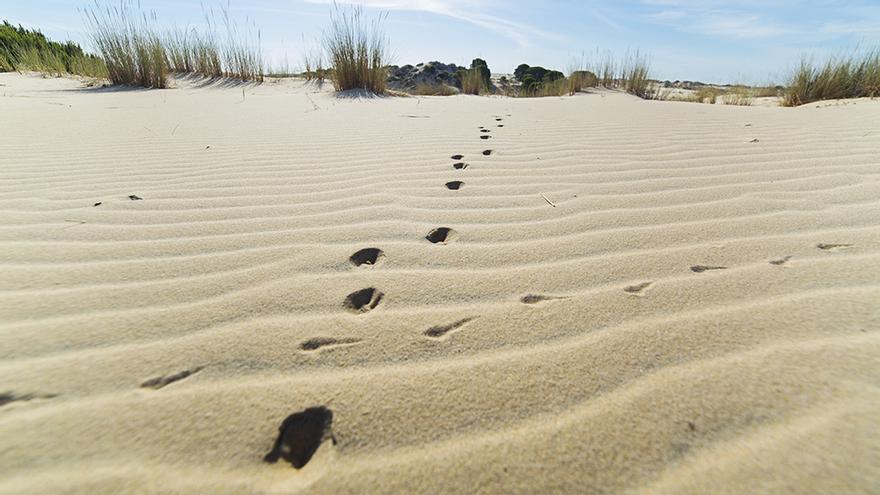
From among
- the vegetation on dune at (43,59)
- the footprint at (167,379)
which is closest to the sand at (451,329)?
the footprint at (167,379)

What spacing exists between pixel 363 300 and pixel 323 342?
208 millimetres

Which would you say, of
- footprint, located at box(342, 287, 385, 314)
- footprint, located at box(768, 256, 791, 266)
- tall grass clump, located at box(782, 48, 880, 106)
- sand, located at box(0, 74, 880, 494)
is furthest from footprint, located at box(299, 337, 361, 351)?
tall grass clump, located at box(782, 48, 880, 106)

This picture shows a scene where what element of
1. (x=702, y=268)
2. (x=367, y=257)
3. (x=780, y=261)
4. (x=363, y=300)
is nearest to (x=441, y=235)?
(x=367, y=257)

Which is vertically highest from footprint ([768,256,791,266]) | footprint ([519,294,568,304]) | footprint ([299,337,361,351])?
footprint ([768,256,791,266])

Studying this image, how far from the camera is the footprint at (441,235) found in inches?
63.1

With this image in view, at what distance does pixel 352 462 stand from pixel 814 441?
0.80 metres

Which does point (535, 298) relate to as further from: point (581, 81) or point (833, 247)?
point (581, 81)

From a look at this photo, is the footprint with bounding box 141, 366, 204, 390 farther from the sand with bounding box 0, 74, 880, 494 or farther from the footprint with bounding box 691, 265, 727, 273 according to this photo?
the footprint with bounding box 691, 265, 727, 273

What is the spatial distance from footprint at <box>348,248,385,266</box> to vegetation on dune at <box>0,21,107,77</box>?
942 cm

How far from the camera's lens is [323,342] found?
3.42ft

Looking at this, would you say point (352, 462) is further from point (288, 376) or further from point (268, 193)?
point (268, 193)

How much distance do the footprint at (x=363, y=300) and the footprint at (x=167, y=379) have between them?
39cm

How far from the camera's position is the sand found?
737 millimetres

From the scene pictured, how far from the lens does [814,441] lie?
0.73 m
